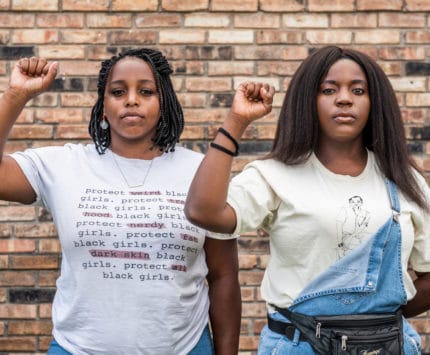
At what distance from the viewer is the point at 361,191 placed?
8.29ft

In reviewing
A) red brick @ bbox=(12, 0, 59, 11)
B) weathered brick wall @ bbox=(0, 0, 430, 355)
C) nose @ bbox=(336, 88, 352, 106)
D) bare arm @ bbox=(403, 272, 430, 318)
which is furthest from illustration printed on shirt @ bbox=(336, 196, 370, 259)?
red brick @ bbox=(12, 0, 59, 11)

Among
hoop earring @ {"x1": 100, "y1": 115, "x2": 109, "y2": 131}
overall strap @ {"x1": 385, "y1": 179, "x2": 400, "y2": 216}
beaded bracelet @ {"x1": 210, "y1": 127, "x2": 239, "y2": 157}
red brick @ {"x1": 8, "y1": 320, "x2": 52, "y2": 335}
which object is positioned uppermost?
hoop earring @ {"x1": 100, "y1": 115, "x2": 109, "y2": 131}

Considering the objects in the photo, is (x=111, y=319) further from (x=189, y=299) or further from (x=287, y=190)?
(x=287, y=190)

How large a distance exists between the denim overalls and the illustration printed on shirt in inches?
0.8

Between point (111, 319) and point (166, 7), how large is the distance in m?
1.88

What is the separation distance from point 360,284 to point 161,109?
959 mm

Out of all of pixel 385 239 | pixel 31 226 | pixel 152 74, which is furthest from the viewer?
pixel 31 226

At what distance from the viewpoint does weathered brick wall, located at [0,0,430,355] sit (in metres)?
3.97

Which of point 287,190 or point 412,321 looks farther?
point 412,321

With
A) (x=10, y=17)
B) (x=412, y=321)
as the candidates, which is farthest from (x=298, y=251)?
(x=10, y=17)

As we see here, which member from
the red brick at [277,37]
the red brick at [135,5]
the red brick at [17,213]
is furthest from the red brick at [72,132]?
the red brick at [277,37]

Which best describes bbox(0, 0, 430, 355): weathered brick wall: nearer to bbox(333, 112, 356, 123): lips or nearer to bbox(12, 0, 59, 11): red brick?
bbox(12, 0, 59, 11): red brick

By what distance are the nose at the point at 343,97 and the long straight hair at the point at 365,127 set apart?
0.07 meters

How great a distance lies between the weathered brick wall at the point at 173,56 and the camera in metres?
3.97
